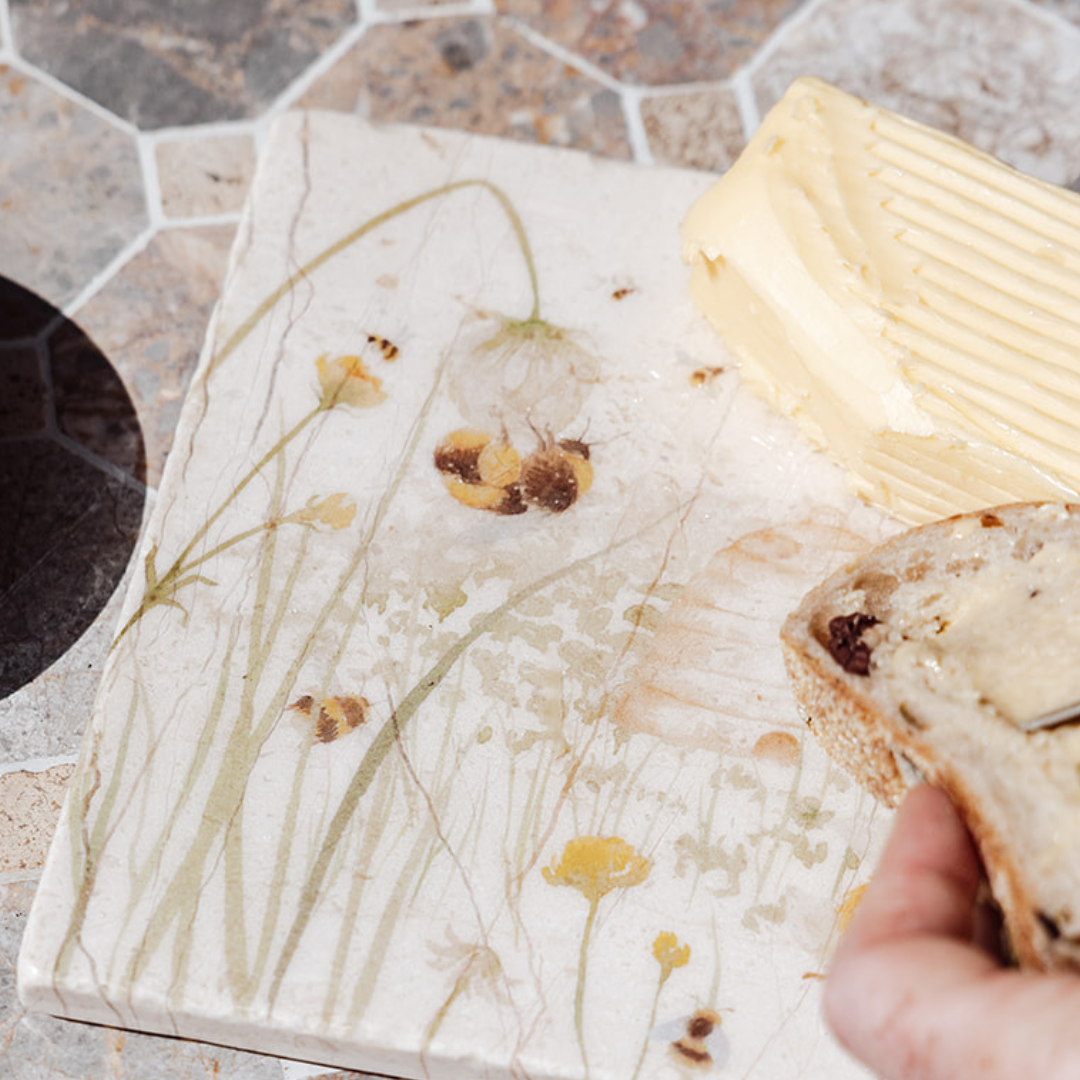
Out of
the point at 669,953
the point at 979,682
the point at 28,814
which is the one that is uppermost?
the point at 979,682

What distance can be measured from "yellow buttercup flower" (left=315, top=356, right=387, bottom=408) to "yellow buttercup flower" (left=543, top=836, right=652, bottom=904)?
667 millimetres

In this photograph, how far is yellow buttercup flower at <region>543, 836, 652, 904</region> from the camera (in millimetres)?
1321

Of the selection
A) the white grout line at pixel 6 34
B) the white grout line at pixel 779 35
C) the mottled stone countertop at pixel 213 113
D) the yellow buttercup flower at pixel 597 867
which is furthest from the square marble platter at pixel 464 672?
the white grout line at pixel 6 34

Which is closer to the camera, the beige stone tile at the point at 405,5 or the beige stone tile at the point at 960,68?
the beige stone tile at the point at 960,68

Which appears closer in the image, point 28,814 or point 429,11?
point 28,814

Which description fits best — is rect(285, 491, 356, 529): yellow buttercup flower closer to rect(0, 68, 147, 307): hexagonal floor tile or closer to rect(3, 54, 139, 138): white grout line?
rect(0, 68, 147, 307): hexagonal floor tile

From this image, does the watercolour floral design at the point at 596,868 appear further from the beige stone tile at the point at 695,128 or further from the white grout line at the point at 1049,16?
the white grout line at the point at 1049,16

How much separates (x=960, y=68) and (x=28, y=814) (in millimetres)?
1978

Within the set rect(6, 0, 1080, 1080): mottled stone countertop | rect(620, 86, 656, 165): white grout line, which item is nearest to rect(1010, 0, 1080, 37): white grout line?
rect(6, 0, 1080, 1080): mottled stone countertop

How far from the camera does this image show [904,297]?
1.42 metres

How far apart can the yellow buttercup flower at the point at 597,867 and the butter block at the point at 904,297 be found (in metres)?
0.58

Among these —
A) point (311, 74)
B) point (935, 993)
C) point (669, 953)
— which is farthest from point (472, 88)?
point (935, 993)

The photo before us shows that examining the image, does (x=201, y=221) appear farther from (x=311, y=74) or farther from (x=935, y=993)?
(x=935, y=993)

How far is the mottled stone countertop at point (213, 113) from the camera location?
5.56 feet
